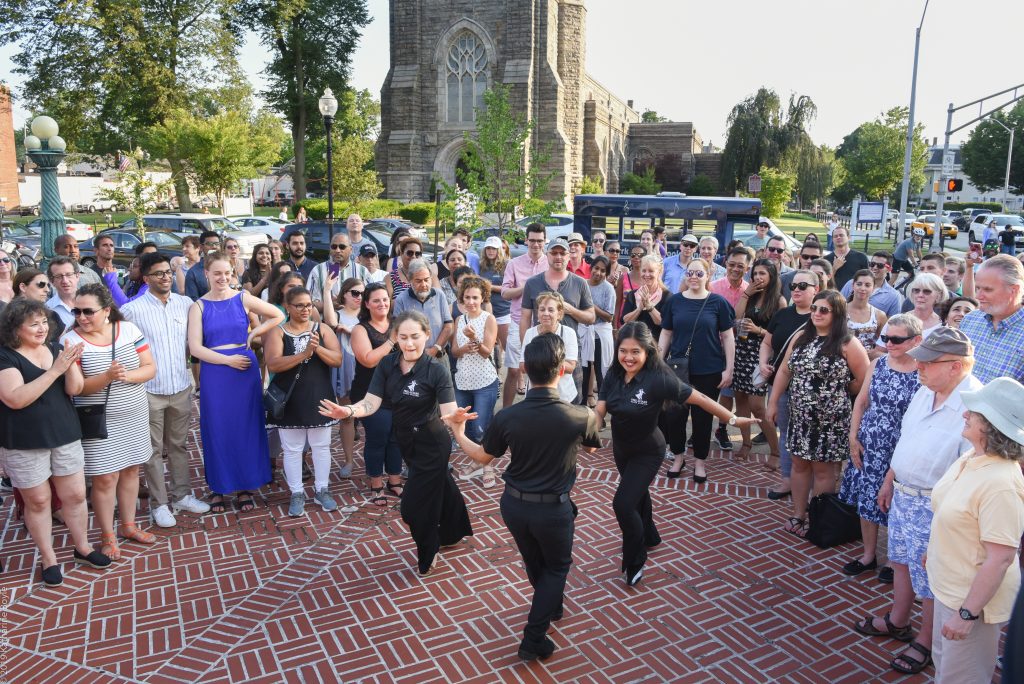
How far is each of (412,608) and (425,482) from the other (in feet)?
2.58

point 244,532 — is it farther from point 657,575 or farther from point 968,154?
point 968,154

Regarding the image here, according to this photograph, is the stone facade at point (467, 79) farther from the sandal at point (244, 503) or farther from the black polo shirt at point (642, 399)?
the black polo shirt at point (642, 399)

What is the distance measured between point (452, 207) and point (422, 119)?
23.9m

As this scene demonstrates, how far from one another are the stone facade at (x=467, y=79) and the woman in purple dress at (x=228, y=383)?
30355 mm

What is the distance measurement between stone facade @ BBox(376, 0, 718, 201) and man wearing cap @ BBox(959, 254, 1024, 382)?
32.0 metres

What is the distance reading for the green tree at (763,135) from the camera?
146 feet

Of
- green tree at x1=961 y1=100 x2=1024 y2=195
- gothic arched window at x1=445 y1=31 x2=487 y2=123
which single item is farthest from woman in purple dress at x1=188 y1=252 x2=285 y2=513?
green tree at x1=961 y1=100 x2=1024 y2=195

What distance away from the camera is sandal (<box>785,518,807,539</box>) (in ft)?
17.9

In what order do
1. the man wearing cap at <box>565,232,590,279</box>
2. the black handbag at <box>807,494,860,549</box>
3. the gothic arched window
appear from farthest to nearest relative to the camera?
the gothic arched window, the man wearing cap at <box>565,232,590,279</box>, the black handbag at <box>807,494,860,549</box>

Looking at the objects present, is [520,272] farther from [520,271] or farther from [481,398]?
[481,398]

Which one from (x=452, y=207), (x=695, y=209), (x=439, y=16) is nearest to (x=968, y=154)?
→ (x=439, y=16)

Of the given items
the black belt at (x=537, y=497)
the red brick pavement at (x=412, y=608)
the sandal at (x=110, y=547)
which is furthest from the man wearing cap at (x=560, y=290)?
the sandal at (x=110, y=547)

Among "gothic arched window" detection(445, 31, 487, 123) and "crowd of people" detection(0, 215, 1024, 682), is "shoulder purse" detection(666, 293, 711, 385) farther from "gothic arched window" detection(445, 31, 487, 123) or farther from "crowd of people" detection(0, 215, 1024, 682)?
"gothic arched window" detection(445, 31, 487, 123)

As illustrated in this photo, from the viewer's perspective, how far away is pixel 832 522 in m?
5.23
